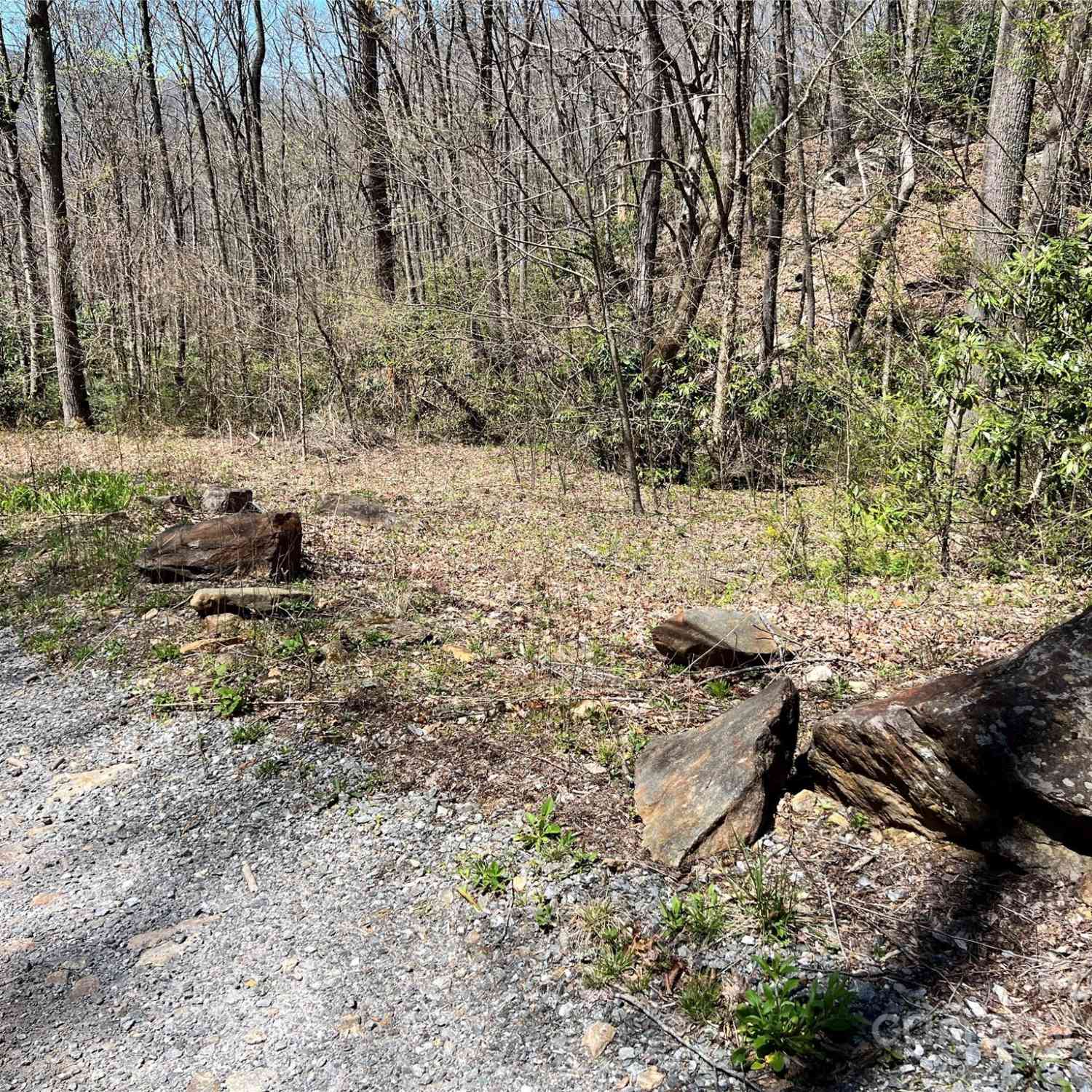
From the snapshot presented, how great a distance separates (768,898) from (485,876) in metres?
0.99

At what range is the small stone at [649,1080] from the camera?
2.20 meters

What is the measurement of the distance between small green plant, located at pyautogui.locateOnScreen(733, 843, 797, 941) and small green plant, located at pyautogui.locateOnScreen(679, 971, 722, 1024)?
0.91 feet

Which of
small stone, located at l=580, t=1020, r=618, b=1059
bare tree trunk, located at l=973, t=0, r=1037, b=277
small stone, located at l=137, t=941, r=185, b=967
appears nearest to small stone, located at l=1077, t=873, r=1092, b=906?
small stone, located at l=580, t=1020, r=618, b=1059

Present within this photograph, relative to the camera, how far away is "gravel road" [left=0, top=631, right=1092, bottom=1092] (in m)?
2.28

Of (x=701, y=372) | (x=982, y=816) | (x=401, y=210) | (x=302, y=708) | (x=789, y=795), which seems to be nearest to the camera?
(x=982, y=816)

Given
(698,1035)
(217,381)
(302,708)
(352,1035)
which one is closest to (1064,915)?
(698,1035)

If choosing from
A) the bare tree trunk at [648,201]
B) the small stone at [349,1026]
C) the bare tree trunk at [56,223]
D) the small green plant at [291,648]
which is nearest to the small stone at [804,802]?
the small stone at [349,1026]

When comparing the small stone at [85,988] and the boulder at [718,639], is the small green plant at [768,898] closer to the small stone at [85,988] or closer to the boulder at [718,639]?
the boulder at [718,639]

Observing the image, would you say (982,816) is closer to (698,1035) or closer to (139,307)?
(698,1035)

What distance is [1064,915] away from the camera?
2.55 m

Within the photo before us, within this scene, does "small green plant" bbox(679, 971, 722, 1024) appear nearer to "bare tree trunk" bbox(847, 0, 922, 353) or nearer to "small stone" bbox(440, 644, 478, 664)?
"small stone" bbox(440, 644, 478, 664)

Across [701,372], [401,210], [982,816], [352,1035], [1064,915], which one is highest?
[401,210]

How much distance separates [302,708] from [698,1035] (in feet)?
8.80

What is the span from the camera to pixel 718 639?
453 cm
